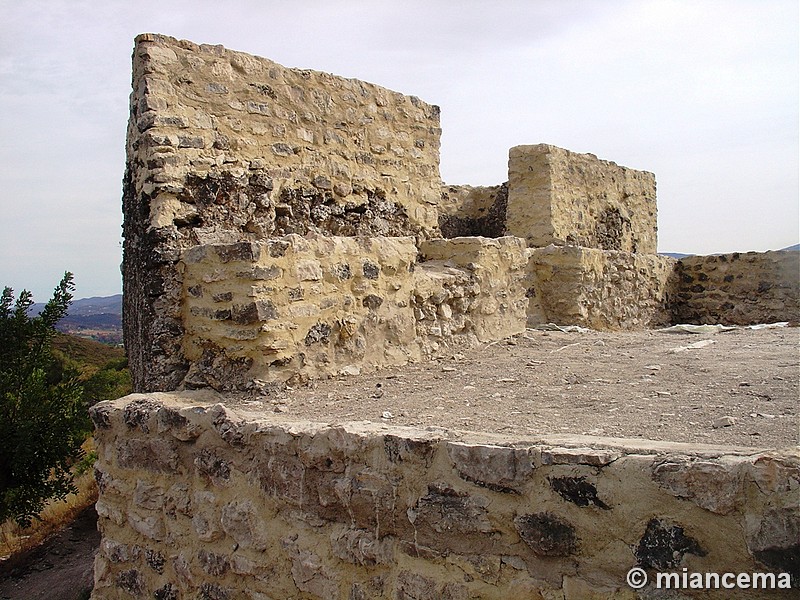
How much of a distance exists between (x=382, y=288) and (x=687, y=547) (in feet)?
8.55

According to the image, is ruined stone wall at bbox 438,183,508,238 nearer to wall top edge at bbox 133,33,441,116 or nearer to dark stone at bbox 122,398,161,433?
wall top edge at bbox 133,33,441,116

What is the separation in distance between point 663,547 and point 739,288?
28.7 feet

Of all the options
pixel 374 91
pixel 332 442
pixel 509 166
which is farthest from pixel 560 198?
pixel 332 442

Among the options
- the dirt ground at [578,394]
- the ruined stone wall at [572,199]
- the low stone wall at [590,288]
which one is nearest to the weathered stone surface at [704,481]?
the dirt ground at [578,394]

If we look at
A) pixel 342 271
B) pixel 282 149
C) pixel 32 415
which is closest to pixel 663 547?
pixel 342 271

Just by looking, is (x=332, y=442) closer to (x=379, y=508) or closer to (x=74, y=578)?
(x=379, y=508)

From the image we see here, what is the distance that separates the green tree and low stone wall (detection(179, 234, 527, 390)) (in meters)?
2.69

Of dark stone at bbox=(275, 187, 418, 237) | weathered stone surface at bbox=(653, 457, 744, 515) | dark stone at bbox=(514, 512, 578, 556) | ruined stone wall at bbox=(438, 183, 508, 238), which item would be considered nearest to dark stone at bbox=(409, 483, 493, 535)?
dark stone at bbox=(514, 512, 578, 556)

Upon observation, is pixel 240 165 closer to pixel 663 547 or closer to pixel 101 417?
pixel 101 417

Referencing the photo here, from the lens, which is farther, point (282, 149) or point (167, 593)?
point (282, 149)

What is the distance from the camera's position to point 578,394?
3189 mm

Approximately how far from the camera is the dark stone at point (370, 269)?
4.03m

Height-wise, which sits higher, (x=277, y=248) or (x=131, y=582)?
(x=277, y=248)

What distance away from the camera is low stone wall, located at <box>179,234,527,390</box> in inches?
137
